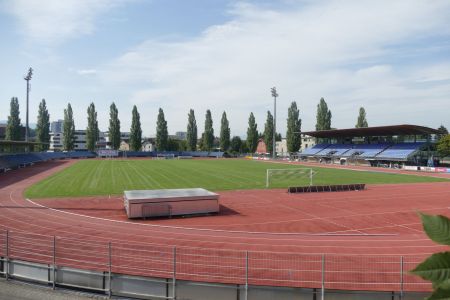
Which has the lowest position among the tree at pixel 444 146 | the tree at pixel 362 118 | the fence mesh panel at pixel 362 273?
the fence mesh panel at pixel 362 273

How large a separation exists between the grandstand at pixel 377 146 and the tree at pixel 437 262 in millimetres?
75602

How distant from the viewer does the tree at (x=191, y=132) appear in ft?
426

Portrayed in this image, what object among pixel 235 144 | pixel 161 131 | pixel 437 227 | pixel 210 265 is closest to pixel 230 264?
pixel 210 265

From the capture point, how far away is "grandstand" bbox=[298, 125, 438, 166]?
7605 centimetres

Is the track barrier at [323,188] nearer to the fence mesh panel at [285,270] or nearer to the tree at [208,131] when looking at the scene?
the fence mesh panel at [285,270]

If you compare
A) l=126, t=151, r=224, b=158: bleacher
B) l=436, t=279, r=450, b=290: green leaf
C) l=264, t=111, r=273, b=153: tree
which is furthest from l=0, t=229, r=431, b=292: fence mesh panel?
l=264, t=111, r=273, b=153: tree

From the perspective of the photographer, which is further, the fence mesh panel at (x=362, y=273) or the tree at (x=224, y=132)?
the tree at (x=224, y=132)

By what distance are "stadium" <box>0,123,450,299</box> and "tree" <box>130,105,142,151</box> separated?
82854 mm

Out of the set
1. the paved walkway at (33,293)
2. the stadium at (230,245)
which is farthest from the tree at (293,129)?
the paved walkway at (33,293)

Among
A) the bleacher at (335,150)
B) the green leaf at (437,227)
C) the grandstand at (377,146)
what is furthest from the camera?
the bleacher at (335,150)

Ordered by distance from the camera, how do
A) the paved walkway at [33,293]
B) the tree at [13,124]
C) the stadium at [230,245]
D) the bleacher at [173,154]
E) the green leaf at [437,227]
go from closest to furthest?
the green leaf at [437,227], the paved walkway at [33,293], the stadium at [230,245], the tree at [13,124], the bleacher at [173,154]

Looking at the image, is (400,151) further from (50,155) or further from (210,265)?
(50,155)

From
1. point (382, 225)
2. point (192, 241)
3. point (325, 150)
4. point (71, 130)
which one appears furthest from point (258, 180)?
point (71, 130)

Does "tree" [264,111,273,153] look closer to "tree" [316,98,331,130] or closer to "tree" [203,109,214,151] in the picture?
"tree" [316,98,331,130]
